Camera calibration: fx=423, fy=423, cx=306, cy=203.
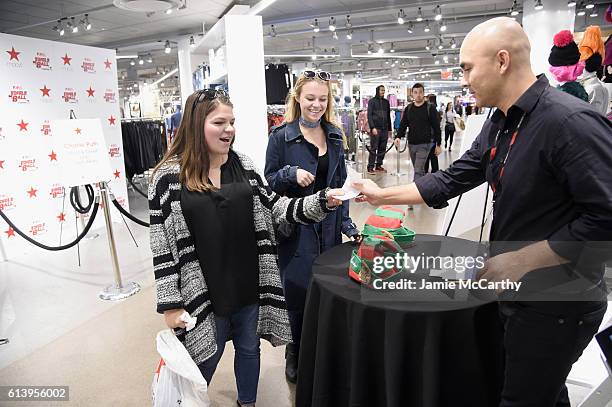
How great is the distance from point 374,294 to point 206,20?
10.3m

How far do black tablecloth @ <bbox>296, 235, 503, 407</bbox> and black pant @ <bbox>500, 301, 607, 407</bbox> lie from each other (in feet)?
0.50

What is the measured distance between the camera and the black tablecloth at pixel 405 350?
4.67 ft

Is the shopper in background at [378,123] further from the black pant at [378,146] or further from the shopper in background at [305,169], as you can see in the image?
the shopper in background at [305,169]

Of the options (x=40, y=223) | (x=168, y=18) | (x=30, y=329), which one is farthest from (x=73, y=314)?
(x=168, y=18)

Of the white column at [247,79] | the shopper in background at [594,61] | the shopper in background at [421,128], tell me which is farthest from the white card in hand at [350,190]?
the shopper in background at [421,128]

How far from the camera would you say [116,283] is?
407 cm

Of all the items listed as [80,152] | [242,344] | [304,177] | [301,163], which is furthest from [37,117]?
[242,344]

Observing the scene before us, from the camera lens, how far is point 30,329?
10.9ft

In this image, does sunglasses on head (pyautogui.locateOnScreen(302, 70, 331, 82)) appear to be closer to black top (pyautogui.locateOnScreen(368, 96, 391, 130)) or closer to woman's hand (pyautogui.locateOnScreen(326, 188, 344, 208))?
woman's hand (pyautogui.locateOnScreen(326, 188, 344, 208))

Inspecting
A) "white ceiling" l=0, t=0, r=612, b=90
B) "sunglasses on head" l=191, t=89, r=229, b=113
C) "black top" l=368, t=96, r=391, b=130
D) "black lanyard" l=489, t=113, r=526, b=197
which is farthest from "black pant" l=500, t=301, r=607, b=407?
"white ceiling" l=0, t=0, r=612, b=90

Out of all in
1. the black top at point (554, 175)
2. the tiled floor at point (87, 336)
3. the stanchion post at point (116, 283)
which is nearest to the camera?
the black top at point (554, 175)

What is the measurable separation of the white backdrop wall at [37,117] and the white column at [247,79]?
1.66 meters

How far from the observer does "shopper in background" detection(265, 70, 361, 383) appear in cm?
224

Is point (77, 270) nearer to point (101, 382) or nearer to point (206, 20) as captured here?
point (101, 382)
